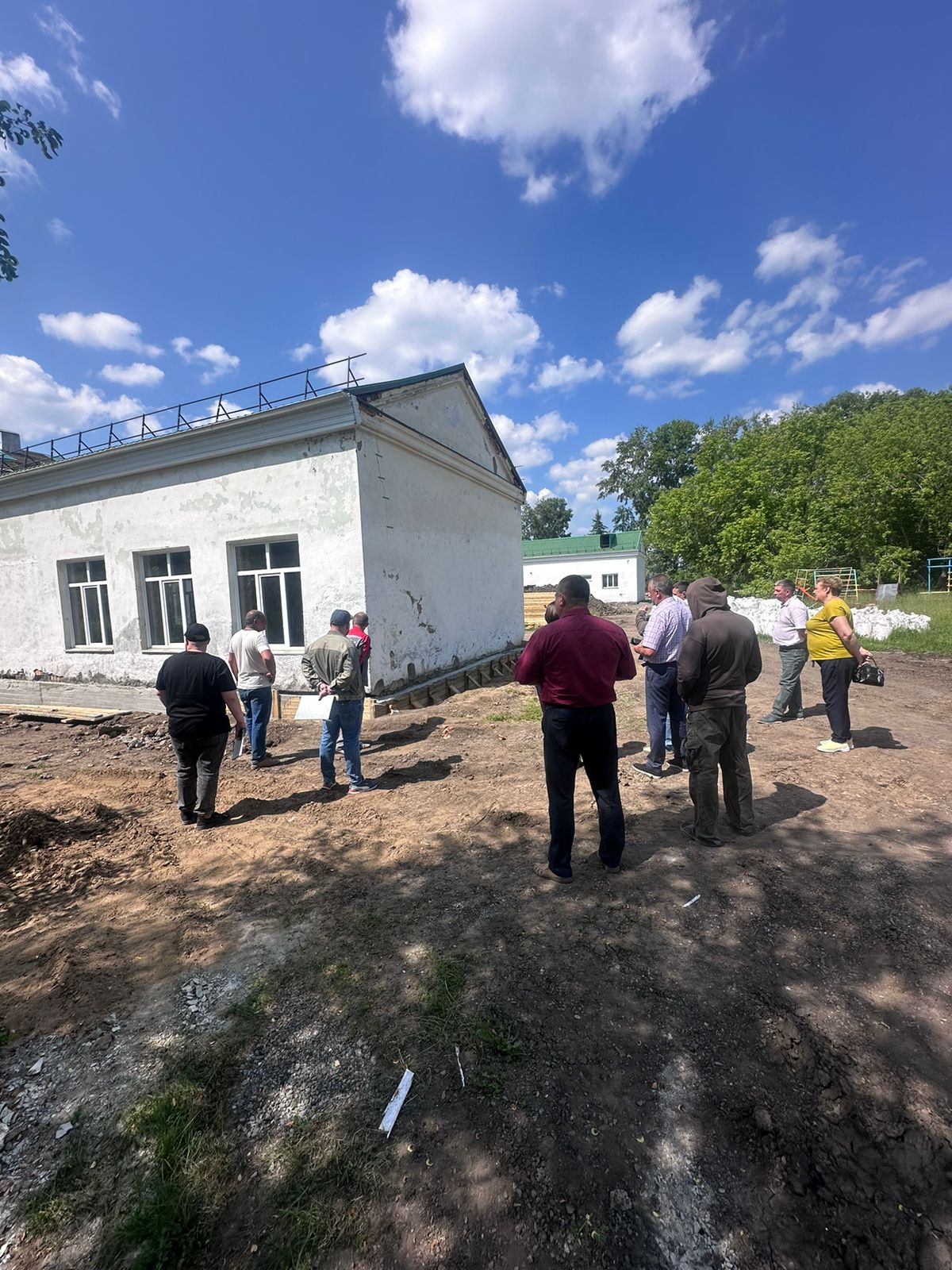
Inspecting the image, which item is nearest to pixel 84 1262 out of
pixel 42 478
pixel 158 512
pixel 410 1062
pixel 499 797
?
pixel 410 1062

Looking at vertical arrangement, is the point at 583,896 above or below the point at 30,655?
below

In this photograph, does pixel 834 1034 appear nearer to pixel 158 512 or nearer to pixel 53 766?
pixel 53 766

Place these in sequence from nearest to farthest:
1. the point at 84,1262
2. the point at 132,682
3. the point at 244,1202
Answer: the point at 84,1262 → the point at 244,1202 → the point at 132,682

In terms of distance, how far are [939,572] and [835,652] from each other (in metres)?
26.1

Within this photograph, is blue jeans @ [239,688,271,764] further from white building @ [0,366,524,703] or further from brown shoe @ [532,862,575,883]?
brown shoe @ [532,862,575,883]

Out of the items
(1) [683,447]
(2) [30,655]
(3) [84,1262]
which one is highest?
(1) [683,447]

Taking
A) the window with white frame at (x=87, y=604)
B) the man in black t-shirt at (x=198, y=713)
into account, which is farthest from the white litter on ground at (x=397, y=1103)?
the window with white frame at (x=87, y=604)

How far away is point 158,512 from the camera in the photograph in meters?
10.4

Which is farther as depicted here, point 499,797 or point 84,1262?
point 499,797

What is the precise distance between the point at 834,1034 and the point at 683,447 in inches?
2292

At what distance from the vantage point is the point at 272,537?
935 cm

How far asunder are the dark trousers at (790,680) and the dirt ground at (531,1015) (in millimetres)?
2107

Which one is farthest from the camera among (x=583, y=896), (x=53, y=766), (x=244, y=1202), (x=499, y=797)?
(x=53, y=766)

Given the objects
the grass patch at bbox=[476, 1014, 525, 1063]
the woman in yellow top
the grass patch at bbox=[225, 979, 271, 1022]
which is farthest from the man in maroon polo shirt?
the woman in yellow top
